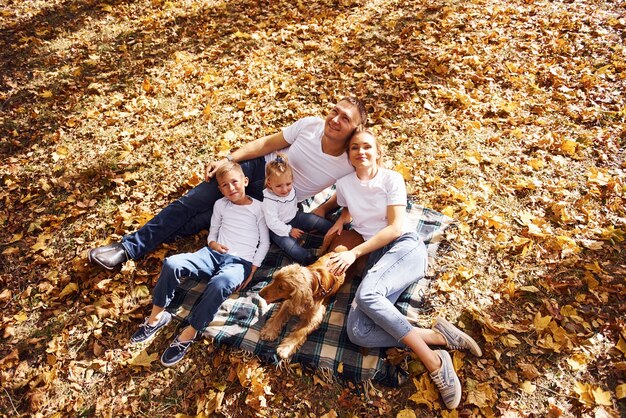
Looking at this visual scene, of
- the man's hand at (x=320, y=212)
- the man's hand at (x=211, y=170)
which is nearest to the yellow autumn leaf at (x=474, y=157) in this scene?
the man's hand at (x=320, y=212)

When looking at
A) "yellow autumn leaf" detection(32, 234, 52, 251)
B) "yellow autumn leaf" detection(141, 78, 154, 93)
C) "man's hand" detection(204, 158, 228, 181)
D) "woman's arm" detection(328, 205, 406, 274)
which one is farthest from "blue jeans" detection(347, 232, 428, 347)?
"yellow autumn leaf" detection(141, 78, 154, 93)

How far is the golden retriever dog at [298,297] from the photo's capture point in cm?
333

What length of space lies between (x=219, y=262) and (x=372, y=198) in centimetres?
175

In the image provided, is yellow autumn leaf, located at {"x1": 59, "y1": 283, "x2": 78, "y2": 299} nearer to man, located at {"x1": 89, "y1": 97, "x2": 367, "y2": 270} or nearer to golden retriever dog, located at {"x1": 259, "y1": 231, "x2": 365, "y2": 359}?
man, located at {"x1": 89, "y1": 97, "x2": 367, "y2": 270}

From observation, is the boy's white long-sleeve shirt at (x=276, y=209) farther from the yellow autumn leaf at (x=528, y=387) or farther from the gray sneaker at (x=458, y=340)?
the yellow autumn leaf at (x=528, y=387)

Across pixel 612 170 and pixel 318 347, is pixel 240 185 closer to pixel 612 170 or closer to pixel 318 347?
pixel 318 347

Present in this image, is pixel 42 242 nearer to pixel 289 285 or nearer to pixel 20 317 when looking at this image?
pixel 20 317

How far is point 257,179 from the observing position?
459 centimetres

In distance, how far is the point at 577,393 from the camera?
316cm

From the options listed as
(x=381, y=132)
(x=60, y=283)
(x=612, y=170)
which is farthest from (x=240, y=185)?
(x=612, y=170)

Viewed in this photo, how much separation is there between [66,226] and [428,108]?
18.4ft

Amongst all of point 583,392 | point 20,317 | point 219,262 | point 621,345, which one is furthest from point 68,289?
point 621,345

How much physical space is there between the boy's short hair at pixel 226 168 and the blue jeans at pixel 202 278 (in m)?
0.84

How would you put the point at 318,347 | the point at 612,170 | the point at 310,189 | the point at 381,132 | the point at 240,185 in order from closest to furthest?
the point at 318,347, the point at 240,185, the point at 310,189, the point at 612,170, the point at 381,132
